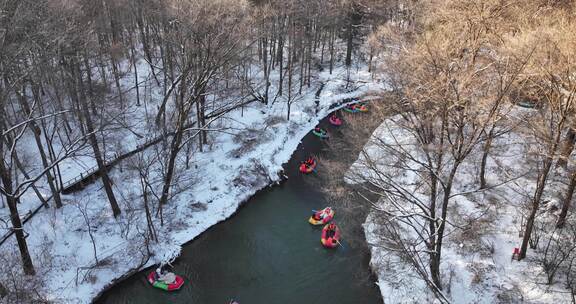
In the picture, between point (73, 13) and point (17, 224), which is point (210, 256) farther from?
point (73, 13)

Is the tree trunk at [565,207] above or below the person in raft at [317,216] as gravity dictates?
above

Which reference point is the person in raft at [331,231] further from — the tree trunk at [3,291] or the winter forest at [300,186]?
the tree trunk at [3,291]

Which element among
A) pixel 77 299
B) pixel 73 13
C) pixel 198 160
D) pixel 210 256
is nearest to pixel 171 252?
pixel 210 256

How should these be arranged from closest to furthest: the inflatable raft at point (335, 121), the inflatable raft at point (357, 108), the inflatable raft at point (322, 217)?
the inflatable raft at point (322, 217) < the inflatable raft at point (335, 121) < the inflatable raft at point (357, 108)

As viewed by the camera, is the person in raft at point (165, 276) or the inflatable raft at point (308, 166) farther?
the inflatable raft at point (308, 166)

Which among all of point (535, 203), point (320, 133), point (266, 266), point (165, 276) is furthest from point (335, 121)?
point (535, 203)

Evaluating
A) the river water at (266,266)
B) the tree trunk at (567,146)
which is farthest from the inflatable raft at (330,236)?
the tree trunk at (567,146)
